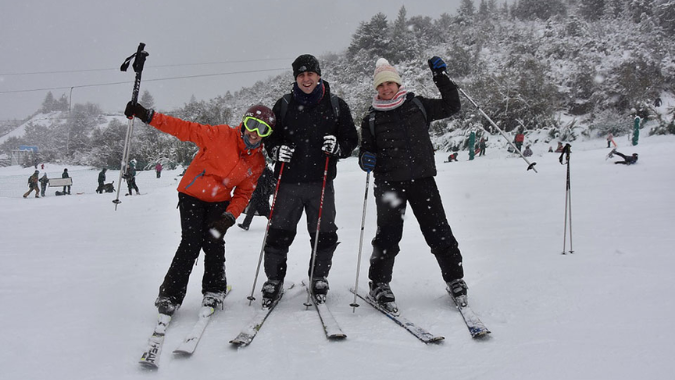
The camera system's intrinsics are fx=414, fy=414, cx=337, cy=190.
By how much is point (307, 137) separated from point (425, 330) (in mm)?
1714

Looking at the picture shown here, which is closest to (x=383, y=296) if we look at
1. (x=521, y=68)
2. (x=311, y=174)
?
(x=311, y=174)

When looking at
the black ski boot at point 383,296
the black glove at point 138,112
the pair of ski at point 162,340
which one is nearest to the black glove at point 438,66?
the black ski boot at point 383,296

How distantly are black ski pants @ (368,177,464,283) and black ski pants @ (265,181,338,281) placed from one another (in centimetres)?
41

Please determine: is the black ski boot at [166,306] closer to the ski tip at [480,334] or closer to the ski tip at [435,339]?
the ski tip at [435,339]

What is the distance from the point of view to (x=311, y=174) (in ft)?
11.0

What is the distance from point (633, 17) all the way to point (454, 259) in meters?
31.8

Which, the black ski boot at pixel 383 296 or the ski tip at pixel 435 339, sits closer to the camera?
the ski tip at pixel 435 339

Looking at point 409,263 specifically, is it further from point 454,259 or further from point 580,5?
point 580,5

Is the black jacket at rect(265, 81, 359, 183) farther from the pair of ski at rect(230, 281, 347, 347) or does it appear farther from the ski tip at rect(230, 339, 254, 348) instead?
the ski tip at rect(230, 339, 254, 348)

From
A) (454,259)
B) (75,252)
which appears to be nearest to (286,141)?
(454,259)

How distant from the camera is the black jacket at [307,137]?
336 cm

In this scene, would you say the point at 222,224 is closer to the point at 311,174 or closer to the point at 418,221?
the point at 311,174

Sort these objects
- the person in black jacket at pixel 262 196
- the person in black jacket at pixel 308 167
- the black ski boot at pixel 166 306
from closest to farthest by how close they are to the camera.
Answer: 1. the black ski boot at pixel 166 306
2. the person in black jacket at pixel 308 167
3. the person in black jacket at pixel 262 196

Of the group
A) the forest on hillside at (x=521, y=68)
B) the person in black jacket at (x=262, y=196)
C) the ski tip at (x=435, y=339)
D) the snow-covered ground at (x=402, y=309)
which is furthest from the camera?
the forest on hillside at (x=521, y=68)
